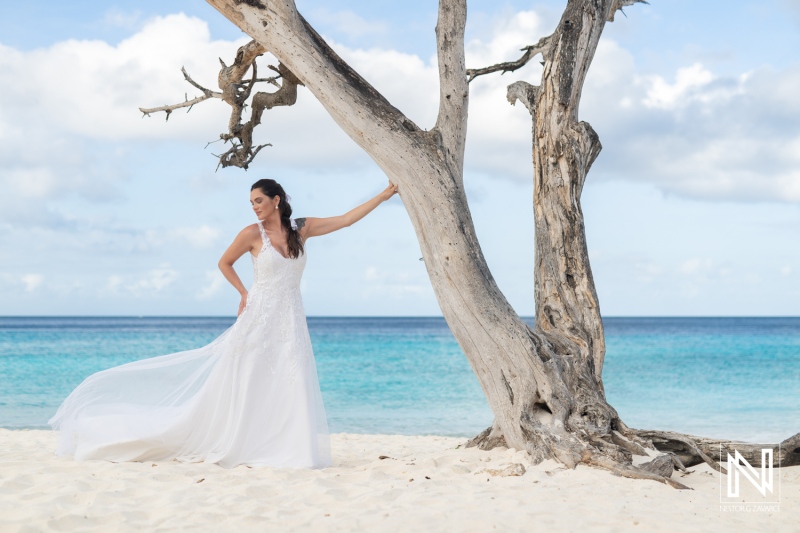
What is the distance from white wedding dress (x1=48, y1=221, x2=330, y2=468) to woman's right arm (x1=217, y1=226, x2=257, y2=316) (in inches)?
2.9

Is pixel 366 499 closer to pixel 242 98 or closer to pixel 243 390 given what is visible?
pixel 243 390

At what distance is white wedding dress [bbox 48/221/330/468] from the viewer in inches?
199

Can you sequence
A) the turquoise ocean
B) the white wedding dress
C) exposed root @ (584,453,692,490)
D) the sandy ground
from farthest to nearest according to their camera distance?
the turquoise ocean → the white wedding dress → exposed root @ (584,453,692,490) → the sandy ground

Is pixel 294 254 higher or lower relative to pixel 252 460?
higher

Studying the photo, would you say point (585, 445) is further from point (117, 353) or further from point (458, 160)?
point (117, 353)

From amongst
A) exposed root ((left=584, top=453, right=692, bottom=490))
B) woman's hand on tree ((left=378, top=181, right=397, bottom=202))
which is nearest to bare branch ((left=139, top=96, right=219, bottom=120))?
→ woman's hand on tree ((left=378, top=181, right=397, bottom=202))

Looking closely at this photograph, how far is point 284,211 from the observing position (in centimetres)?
532

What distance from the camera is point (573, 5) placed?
235 inches

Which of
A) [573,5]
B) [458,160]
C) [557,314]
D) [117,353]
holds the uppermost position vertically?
[573,5]

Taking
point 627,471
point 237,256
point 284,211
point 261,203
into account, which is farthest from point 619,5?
point 627,471

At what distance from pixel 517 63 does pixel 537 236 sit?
1651 millimetres

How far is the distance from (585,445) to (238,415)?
2218 mm

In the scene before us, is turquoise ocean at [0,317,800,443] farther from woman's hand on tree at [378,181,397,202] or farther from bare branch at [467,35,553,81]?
woman's hand on tree at [378,181,397,202]

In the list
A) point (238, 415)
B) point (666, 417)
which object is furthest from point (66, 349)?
point (238, 415)
